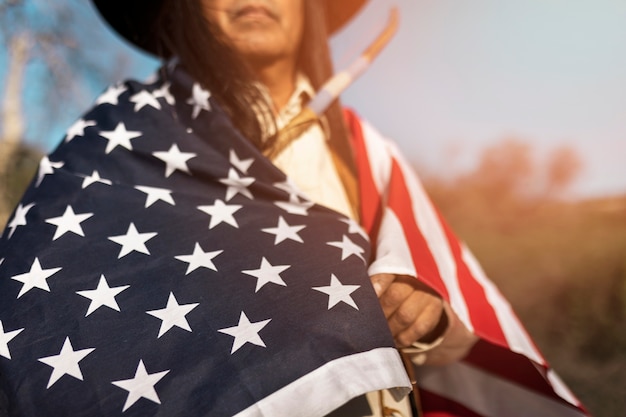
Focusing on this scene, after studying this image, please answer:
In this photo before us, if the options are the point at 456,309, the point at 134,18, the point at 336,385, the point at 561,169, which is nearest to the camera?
the point at 336,385

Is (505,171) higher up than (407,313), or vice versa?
(407,313)

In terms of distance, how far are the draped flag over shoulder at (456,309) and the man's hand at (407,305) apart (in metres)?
0.03

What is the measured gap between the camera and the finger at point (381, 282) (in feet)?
2.64

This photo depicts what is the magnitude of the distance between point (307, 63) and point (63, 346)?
0.91 metres

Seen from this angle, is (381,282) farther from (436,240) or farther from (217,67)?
(217,67)

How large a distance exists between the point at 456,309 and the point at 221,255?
45 cm

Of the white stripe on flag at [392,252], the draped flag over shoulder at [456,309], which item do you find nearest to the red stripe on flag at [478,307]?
the draped flag over shoulder at [456,309]

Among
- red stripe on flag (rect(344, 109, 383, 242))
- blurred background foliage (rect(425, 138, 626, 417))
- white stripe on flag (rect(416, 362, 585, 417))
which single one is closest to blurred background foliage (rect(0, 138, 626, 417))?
blurred background foliage (rect(425, 138, 626, 417))

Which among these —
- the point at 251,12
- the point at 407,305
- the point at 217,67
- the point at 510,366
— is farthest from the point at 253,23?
the point at 510,366

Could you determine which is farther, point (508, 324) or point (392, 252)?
point (508, 324)

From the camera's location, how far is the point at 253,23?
1.08 metres

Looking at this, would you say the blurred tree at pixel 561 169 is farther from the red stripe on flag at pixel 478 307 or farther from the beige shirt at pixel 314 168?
the beige shirt at pixel 314 168

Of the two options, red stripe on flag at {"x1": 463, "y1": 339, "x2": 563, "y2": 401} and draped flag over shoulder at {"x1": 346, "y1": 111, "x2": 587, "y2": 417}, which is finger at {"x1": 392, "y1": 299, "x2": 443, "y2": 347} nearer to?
draped flag over shoulder at {"x1": 346, "y1": 111, "x2": 587, "y2": 417}

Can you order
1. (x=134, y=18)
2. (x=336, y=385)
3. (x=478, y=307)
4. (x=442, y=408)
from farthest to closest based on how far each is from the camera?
(x=134, y=18)
(x=442, y=408)
(x=478, y=307)
(x=336, y=385)
